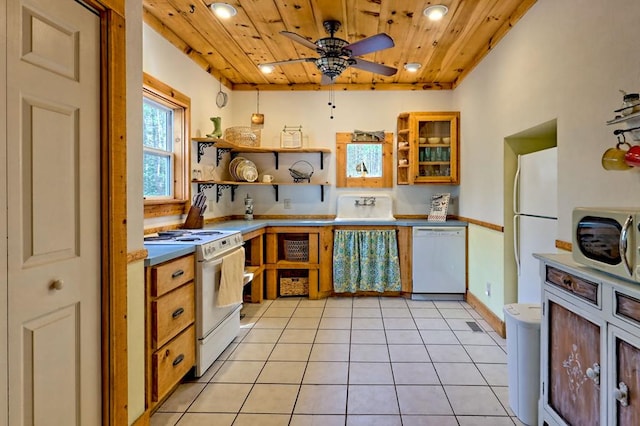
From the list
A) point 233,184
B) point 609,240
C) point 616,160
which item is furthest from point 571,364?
point 233,184

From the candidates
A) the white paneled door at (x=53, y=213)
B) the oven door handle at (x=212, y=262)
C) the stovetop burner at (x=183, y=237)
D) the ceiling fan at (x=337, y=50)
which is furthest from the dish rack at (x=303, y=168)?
the white paneled door at (x=53, y=213)

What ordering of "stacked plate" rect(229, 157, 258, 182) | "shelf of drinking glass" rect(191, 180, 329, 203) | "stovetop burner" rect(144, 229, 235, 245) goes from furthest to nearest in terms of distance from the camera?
"stacked plate" rect(229, 157, 258, 182) < "shelf of drinking glass" rect(191, 180, 329, 203) < "stovetop burner" rect(144, 229, 235, 245)

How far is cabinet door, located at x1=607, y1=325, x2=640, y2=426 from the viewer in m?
1.22

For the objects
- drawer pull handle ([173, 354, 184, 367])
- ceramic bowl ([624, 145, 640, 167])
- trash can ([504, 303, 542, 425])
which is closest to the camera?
ceramic bowl ([624, 145, 640, 167])

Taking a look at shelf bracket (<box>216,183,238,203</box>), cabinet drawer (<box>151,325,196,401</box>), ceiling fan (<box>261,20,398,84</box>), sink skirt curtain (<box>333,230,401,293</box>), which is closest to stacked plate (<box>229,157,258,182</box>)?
shelf bracket (<box>216,183,238,203</box>)

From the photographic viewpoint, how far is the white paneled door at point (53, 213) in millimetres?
1239

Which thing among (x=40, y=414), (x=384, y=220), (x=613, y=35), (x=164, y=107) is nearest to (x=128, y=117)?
(x=40, y=414)

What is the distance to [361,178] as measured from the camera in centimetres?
495

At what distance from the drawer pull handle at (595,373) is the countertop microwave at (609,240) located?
0.37 meters

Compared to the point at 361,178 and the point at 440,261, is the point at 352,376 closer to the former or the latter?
the point at 440,261

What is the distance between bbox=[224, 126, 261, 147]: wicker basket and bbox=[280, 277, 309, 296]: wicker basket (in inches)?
68.6

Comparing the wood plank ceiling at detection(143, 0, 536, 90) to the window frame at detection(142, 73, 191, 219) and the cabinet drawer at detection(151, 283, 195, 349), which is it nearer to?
the window frame at detection(142, 73, 191, 219)

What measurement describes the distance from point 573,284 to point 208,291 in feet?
6.92

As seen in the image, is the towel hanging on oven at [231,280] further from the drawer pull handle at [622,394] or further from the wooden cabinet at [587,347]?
the drawer pull handle at [622,394]
